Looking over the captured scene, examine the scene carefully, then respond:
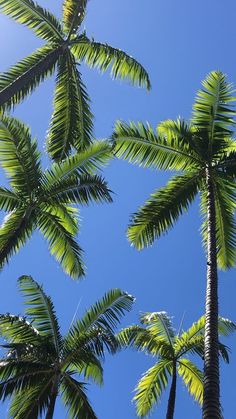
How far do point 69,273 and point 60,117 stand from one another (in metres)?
4.49

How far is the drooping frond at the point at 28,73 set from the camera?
15.8 metres

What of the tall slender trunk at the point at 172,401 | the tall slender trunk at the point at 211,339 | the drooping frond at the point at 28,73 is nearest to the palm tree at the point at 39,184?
the drooping frond at the point at 28,73

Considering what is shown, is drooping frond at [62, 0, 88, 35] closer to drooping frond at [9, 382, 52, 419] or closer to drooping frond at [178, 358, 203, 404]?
drooping frond at [9, 382, 52, 419]

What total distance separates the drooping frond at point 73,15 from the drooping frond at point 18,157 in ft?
9.84

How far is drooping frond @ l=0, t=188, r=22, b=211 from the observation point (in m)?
18.7

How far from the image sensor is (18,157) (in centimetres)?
1883

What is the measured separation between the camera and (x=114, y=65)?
18.6m

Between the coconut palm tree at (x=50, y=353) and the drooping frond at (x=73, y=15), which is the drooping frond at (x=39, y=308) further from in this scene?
the drooping frond at (x=73, y=15)

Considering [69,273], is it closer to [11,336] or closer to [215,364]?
[11,336]

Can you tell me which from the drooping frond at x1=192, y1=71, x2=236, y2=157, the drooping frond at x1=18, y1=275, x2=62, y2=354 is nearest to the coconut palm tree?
the drooping frond at x1=18, y1=275, x2=62, y2=354

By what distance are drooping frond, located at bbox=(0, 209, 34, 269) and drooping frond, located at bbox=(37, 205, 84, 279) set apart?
1.57ft

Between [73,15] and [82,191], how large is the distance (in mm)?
4695

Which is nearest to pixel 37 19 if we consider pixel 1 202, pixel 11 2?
pixel 11 2

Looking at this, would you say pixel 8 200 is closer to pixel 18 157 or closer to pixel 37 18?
pixel 18 157
